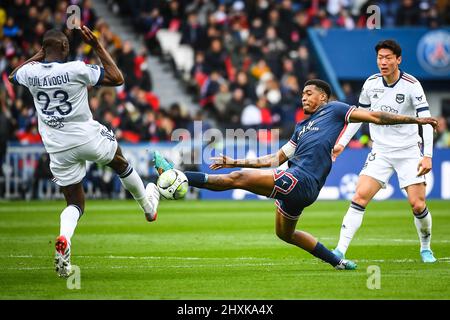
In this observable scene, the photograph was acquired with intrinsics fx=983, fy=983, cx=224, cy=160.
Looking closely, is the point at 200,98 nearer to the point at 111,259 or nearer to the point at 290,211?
the point at 111,259

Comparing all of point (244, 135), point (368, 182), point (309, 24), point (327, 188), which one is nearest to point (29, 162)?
point (244, 135)

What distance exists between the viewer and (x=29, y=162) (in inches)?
984

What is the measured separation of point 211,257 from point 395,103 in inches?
121

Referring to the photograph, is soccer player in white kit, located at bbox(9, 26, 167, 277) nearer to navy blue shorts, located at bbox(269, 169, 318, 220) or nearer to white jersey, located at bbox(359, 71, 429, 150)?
navy blue shorts, located at bbox(269, 169, 318, 220)

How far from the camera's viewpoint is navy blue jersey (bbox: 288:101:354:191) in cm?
1056

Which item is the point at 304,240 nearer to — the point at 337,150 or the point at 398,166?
the point at 337,150

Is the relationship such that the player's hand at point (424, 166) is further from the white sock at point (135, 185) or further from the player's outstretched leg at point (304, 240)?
the white sock at point (135, 185)

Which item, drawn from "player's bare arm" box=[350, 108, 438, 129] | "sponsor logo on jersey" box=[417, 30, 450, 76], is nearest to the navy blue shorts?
"player's bare arm" box=[350, 108, 438, 129]

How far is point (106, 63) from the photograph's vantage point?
33.9 ft

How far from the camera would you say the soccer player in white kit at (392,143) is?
461 inches

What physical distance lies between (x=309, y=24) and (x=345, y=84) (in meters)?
2.28

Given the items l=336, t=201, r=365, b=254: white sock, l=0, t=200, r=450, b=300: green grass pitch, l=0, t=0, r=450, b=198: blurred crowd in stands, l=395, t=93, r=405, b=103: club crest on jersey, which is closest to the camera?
l=0, t=200, r=450, b=300: green grass pitch

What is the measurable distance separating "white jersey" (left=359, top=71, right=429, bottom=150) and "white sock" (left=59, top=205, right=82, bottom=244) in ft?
12.4

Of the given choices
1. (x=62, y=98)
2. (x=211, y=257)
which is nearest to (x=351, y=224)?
(x=211, y=257)
